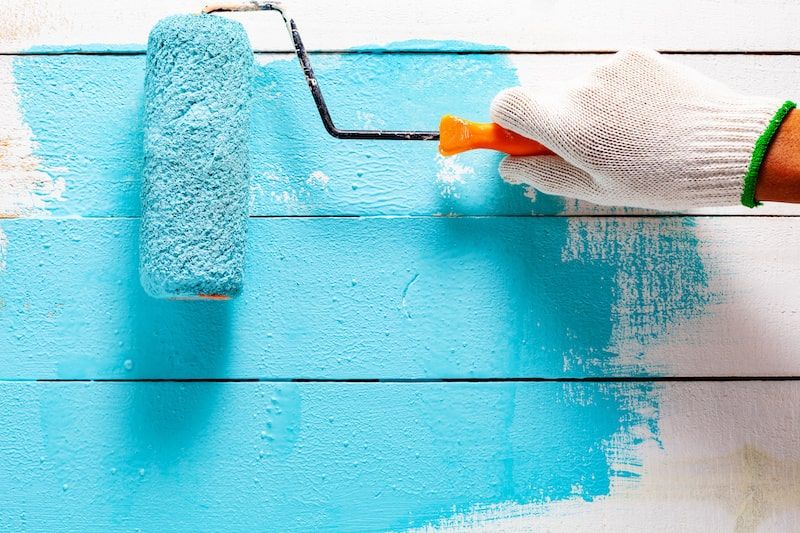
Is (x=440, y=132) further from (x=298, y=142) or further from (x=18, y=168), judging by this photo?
(x=18, y=168)

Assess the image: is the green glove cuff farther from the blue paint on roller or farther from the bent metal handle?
the blue paint on roller

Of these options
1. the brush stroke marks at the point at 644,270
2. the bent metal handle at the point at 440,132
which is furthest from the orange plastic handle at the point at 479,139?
the brush stroke marks at the point at 644,270

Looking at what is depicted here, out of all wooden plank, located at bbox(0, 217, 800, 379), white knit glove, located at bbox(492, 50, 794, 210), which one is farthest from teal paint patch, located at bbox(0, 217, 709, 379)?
white knit glove, located at bbox(492, 50, 794, 210)

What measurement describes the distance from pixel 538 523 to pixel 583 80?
0.46 metres

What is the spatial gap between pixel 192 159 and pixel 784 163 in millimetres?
536

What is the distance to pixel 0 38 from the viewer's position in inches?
29.7

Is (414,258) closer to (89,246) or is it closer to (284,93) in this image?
(284,93)

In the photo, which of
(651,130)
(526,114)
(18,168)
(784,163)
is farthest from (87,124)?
(784,163)

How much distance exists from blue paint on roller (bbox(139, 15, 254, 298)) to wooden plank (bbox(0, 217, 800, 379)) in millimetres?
99

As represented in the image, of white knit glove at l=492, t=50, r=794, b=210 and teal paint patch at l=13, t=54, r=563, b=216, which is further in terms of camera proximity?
teal paint patch at l=13, t=54, r=563, b=216

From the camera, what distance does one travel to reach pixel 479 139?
0.69m

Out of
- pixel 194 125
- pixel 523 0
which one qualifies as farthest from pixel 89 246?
pixel 523 0

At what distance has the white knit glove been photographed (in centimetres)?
63

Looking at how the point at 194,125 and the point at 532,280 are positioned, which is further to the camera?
the point at 532,280
